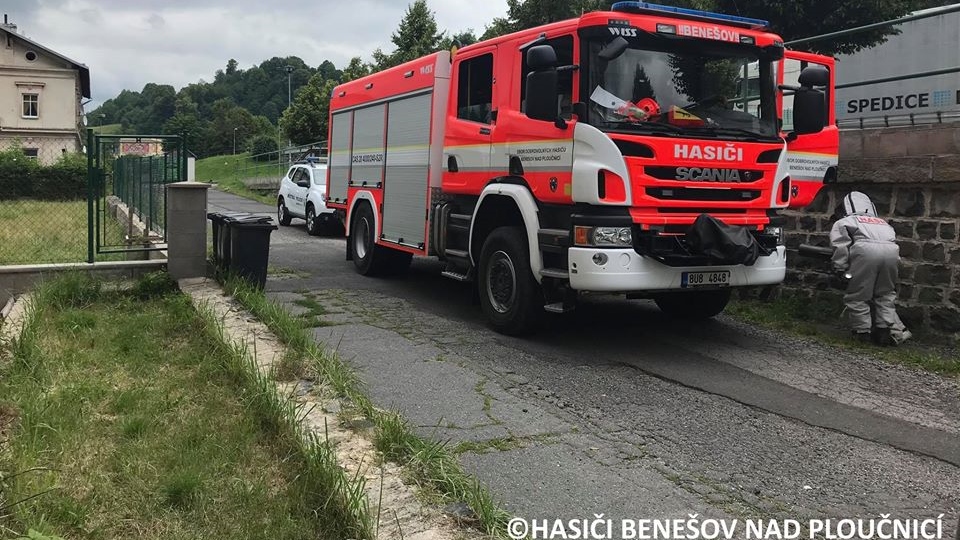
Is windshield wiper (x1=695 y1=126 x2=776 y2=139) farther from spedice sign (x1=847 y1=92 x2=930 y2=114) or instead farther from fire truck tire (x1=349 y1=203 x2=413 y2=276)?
fire truck tire (x1=349 y1=203 x2=413 y2=276)

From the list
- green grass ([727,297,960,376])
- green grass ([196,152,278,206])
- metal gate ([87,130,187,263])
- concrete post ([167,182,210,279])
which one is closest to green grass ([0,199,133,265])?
metal gate ([87,130,187,263])

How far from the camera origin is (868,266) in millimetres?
7207

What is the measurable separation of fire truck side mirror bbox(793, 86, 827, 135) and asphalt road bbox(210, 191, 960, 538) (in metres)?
2.03

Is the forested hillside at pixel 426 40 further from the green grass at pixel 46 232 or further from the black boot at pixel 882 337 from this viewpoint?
the black boot at pixel 882 337

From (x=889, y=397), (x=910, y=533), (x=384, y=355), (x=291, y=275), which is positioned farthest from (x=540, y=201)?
(x=291, y=275)

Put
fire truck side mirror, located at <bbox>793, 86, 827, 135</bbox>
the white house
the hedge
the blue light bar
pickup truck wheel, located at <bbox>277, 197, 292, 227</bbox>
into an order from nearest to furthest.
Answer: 1. the blue light bar
2. fire truck side mirror, located at <bbox>793, 86, 827, 135</bbox>
3. the hedge
4. pickup truck wheel, located at <bbox>277, 197, 292, 227</bbox>
5. the white house

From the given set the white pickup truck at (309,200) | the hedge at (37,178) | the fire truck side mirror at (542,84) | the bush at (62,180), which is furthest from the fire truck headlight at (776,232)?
the hedge at (37,178)

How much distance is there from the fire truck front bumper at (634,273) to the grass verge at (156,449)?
8.73 feet

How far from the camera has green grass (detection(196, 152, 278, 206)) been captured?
120ft

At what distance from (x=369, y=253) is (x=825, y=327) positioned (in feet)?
19.3

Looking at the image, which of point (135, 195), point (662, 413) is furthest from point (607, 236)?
point (135, 195)

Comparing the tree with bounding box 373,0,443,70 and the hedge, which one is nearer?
the hedge

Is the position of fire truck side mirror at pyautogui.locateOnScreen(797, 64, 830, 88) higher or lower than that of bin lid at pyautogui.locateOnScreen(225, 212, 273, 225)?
higher

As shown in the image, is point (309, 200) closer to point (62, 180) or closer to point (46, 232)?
point (62, 180)
